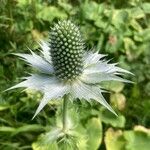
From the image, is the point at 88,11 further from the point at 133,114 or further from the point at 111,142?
the point at 111,142

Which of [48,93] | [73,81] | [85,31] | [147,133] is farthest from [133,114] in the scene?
[48,93]

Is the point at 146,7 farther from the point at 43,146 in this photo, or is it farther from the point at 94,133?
the point at 43,146

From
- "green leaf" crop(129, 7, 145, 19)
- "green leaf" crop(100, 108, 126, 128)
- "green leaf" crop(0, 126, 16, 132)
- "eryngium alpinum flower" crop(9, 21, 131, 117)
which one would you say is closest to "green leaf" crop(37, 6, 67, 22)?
"green leaf" crop(129, 7, 145, 19)

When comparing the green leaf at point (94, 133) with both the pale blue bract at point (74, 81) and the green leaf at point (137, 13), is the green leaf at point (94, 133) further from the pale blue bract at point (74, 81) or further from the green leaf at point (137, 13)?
the green leaf at point (137, 13)

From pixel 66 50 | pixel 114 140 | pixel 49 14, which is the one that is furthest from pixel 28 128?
pixel 49 14

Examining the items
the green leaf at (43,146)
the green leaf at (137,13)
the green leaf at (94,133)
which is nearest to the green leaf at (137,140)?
the green leaf at (94,133)

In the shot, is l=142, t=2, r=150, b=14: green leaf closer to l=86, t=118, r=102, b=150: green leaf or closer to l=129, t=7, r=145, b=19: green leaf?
l=129, t=7, r=145, b=19: green leaf

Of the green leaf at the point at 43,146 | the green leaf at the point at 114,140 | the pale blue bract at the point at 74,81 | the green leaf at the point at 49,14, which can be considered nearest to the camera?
the pale blue bract at the point at 74,81

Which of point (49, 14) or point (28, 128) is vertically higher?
point (49, 14)
